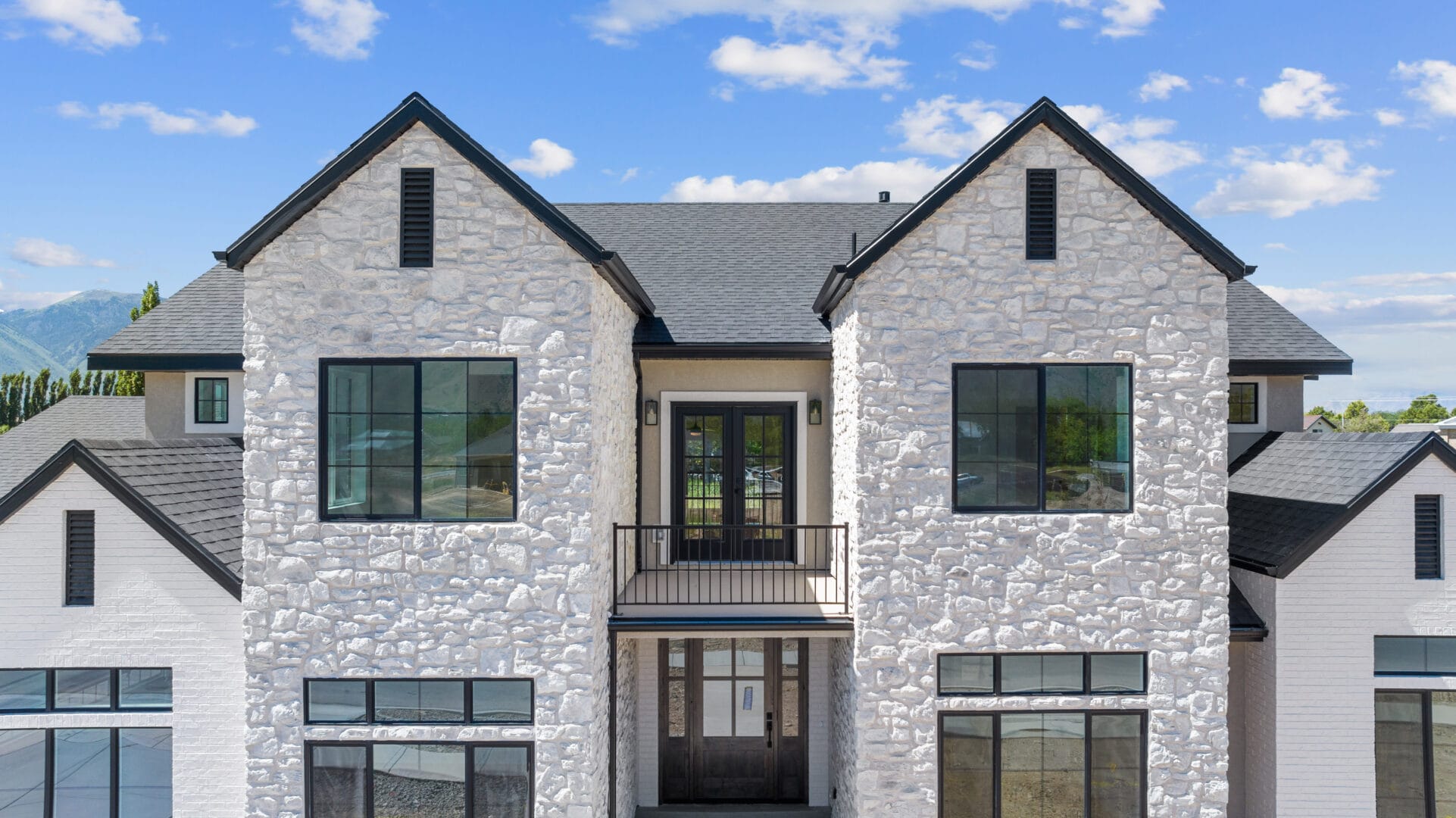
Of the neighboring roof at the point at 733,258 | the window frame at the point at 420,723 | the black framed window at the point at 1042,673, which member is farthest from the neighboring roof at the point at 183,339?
the black framed window at the point at 1042,673

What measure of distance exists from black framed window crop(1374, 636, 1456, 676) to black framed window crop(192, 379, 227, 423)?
14.4 metres

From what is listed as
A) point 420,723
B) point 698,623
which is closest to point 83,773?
point 420,723

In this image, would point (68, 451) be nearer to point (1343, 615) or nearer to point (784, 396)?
point (784, 396)

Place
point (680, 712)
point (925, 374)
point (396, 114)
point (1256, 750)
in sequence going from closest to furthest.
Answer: point (396, 114), point (925, 374), point (1256, 750), point (680, 712)

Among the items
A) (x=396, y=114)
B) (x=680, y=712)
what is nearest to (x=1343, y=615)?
(x=680, y=712)

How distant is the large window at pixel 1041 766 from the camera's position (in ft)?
25.9

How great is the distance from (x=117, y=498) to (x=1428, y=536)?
13.5 m

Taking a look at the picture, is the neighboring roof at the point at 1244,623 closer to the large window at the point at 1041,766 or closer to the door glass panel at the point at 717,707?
the large window at the point at 1041,766

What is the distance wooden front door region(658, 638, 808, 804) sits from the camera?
10164 mm

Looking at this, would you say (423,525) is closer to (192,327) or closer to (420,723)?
(420,723)

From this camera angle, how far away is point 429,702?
7578 mm

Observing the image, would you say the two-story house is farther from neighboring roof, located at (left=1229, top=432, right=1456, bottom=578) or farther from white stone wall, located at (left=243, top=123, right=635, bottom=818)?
neighboring roof, located at (left=1229, top=432, right=1456, bottom=578)

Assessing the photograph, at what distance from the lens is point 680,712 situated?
33.6 feet

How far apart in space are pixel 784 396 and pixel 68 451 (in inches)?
304
